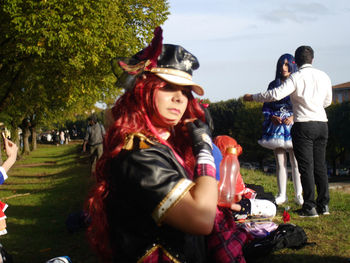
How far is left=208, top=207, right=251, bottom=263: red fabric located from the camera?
2535mm

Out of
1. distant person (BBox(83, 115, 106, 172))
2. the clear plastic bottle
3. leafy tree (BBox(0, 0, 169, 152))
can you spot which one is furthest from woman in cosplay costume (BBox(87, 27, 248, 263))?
distant person (BBox(83, 115, 106, 172))

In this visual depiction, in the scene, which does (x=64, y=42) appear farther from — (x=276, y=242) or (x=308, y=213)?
(x=276, y=242)

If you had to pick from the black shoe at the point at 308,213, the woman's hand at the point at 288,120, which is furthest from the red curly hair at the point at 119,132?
the woman's hand at the point at 288,120

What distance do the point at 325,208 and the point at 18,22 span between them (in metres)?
11.2

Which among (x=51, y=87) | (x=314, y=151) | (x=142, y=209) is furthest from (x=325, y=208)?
(x=51, y=87)

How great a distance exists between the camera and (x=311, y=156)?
5582mm

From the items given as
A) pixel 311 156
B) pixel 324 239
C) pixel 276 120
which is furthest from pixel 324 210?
pixel 276 120

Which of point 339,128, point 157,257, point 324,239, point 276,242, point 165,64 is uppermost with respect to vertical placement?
point 165,64

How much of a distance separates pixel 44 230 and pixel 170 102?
6.41 metres

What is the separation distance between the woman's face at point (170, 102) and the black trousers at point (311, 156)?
3.60 metres

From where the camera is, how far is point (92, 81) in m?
17.7

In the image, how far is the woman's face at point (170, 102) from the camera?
2.32 meters

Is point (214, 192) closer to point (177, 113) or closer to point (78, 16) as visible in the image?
point (177, 113)

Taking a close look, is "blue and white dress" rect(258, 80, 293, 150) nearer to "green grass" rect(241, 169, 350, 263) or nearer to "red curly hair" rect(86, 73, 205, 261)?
"green grass" rect(241, 169, 350, 263)
